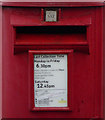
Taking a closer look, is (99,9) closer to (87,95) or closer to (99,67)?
(99,67)

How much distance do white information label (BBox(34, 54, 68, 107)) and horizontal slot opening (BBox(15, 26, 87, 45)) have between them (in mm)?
126

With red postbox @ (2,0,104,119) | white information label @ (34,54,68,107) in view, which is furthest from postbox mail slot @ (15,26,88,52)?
white information label @ (34,54,68,107)

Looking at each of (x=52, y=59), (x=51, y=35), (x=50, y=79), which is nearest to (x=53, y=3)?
(x=51, y=35)

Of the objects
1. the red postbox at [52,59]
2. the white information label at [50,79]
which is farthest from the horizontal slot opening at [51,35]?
the white information label at [50,79]

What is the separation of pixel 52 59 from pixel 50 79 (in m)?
0.18

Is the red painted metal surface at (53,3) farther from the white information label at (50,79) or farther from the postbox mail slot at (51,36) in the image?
the white information label at (50,79)

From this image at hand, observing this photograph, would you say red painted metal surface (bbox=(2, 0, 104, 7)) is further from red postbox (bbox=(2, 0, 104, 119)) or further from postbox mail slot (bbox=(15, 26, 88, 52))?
postbox mail slot (bbox=(15, 26, 88, 52))

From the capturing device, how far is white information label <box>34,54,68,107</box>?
1998 millimetres

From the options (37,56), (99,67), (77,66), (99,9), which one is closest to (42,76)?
A: (37,56)

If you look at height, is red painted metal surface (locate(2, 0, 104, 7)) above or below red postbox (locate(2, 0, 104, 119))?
above

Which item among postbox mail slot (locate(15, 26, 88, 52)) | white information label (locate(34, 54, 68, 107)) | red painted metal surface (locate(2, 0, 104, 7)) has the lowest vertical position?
white information label (locate(34, 54, 68, 107))

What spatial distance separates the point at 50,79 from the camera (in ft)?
6.61

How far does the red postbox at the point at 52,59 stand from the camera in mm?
1943

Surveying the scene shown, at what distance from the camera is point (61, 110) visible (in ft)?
6.67
